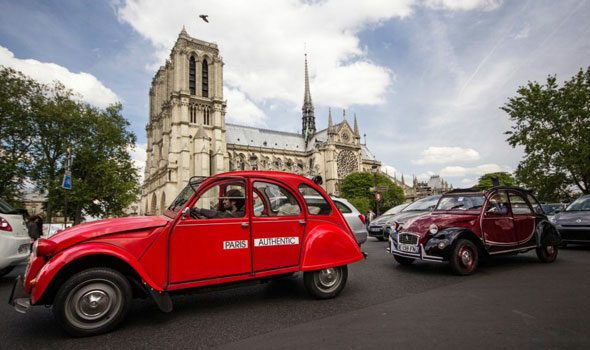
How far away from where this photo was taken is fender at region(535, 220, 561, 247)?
679cm

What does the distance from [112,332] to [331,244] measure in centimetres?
Result: 287

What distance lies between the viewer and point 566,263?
6.82 metres

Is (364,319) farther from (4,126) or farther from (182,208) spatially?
(4,126)

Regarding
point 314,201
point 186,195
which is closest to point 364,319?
point 314,201

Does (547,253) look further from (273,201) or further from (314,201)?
(273,201)

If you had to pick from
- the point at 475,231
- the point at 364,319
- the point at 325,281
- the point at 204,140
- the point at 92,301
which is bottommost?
the point at 364,319

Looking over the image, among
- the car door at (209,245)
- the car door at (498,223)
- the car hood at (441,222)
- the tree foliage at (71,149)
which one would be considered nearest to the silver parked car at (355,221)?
the car hood at (441,222)

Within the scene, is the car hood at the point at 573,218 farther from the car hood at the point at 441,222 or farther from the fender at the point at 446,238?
the fender at the point at 446,238

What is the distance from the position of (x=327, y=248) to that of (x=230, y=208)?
1511mm

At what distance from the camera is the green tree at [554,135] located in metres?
20.5

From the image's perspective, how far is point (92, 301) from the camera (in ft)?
10.6

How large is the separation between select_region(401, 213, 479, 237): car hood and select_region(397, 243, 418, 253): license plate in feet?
0.98

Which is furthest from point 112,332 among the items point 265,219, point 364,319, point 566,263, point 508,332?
point 566,263

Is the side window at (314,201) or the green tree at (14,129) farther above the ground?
the green tree at (14,129)
